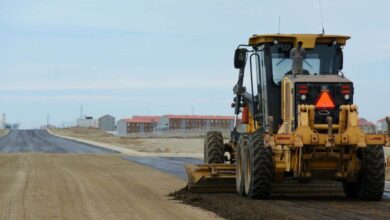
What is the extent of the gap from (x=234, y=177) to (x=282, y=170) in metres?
2.27

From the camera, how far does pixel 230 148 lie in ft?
60.1

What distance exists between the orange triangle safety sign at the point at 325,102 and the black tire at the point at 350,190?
1812 millimetres

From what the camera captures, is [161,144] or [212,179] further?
[161,144]

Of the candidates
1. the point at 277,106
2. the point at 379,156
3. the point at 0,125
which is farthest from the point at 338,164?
the point at 0,125

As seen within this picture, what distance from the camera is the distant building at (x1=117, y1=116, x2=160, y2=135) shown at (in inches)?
6708

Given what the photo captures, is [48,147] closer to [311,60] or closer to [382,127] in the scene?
[382,127]

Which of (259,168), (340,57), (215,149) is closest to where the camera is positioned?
(259,168)

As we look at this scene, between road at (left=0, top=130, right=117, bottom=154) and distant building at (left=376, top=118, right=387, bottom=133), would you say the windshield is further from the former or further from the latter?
Result: road at (left=0, top=130, right=117, bottom=154)

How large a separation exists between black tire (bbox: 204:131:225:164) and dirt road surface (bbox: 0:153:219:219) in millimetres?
1276

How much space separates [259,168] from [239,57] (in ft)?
10.0

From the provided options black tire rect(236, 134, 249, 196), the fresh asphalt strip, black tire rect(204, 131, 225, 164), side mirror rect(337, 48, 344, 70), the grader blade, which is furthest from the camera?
the fresh asphalt strip

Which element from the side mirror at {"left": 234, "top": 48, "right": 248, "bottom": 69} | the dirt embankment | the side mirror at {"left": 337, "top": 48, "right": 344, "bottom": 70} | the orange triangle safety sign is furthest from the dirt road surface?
the dirt embankment

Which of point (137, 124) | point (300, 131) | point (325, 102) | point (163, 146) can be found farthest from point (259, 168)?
point (137, 124)

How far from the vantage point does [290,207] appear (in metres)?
12.6
